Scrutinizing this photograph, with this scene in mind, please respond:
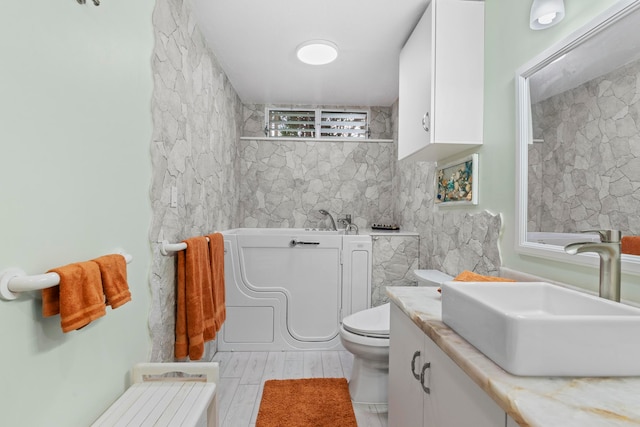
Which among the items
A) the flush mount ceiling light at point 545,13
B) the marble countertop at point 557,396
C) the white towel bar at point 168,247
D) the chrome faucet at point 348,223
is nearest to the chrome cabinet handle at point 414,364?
the marble countertop at point 557,396

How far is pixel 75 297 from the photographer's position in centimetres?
90

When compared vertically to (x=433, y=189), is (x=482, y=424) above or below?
below

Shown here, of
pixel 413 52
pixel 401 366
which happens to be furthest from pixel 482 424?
pixel 413 52

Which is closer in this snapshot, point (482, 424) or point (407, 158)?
point (482, 424)

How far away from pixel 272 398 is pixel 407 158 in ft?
5.76

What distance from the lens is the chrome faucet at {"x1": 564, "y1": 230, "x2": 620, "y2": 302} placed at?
0.91 meters

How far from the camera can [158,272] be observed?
161 centimetres

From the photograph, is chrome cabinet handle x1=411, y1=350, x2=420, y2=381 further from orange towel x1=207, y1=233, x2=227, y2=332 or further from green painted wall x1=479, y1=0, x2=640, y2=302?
orange towel x1=207, y1=233, x2=227, y2=332

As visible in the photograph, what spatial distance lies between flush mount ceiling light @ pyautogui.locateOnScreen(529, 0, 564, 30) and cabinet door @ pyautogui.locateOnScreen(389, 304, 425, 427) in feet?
4.10

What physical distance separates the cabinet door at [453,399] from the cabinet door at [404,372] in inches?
3.2

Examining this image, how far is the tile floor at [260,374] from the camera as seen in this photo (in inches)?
74.0

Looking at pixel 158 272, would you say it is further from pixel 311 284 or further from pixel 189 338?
pixel 311 284

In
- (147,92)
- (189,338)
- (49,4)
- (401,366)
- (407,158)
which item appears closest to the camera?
(49,4)

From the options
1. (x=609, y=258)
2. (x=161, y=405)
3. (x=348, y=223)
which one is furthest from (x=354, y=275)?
(x=609, y=258)
